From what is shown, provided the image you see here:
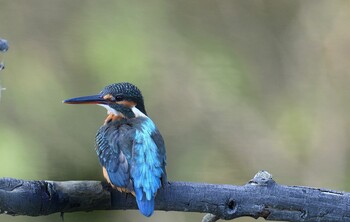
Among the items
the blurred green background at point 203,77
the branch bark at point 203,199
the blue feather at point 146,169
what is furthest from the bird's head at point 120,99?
the blurred green background at point 203,77

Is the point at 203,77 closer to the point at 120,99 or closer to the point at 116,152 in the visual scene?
the point at 120,99

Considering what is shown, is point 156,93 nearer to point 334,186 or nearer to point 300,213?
point 334,186

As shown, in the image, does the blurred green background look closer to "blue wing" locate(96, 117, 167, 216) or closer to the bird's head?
the bird's head

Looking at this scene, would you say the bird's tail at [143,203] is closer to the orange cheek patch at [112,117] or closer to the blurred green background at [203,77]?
the orange cheek patch at [112,117]

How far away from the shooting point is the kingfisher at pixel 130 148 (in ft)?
5.82

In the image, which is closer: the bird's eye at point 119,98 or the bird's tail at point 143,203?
the bird's tail at point 143,203

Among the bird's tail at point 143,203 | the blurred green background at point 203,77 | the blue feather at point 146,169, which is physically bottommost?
the bird's tail at point 143,203

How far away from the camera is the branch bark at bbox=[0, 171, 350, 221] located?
1.64 meters

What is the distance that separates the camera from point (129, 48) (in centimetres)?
406

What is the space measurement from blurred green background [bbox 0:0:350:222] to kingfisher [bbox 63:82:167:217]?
1.62 meters

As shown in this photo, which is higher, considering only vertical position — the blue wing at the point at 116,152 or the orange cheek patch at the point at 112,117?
the orange cheek patch at the point at 112,117

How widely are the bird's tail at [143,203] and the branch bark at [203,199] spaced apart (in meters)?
0.05

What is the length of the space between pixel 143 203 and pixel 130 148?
8.1 inches

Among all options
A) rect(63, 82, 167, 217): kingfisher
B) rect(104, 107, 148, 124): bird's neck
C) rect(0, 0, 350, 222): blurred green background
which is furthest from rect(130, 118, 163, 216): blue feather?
rect(0, 0, 350, 222): blurred green background
